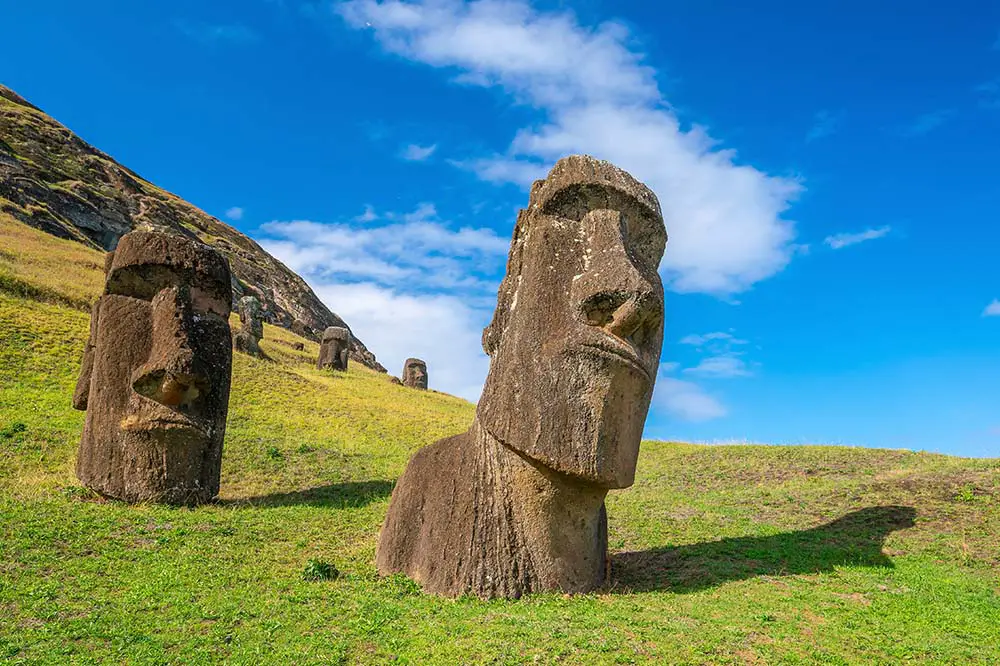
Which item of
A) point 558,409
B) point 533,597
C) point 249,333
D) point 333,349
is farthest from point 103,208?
point 533,597

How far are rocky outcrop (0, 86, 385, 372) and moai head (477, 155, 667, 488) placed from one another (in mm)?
58023

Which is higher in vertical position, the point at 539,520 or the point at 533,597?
the point at 539,520

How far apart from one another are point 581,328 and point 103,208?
2967 inches

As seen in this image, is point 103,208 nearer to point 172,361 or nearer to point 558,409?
point 172,361

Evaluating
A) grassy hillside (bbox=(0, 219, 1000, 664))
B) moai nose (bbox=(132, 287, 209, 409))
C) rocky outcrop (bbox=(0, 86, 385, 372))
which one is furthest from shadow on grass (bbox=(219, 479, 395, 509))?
rocky outcrop (bbox=(0, 86, 385, 372))

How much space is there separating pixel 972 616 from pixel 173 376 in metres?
11.8

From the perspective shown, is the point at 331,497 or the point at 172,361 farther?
the point at 331,497

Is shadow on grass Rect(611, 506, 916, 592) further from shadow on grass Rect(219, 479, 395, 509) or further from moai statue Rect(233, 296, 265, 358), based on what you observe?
moai statue Rect(233, 296, 265, 358)

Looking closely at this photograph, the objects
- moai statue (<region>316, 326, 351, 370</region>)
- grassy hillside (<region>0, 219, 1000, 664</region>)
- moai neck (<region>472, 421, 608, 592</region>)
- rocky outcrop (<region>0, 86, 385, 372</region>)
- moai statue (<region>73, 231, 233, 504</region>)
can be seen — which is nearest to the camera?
grassy hillside (<region>0, 219, 1000, 664</region>)

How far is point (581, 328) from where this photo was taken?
8.12 meters

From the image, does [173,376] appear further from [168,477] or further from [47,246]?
[47,246]

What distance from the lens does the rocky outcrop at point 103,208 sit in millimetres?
61131

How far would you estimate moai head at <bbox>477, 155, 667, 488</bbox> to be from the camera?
26.1ft

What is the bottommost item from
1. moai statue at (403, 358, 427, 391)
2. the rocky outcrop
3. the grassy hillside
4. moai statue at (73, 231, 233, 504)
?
the grassy hillside
